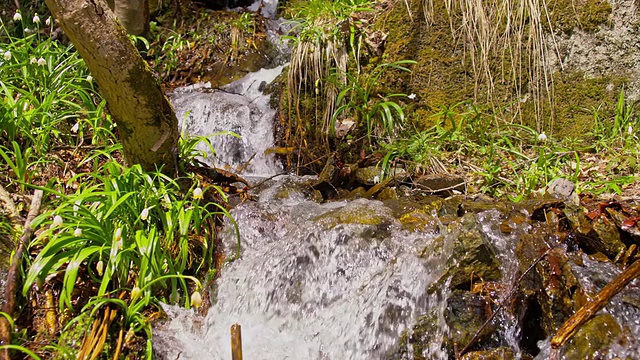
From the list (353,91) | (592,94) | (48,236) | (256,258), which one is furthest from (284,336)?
(592,94)

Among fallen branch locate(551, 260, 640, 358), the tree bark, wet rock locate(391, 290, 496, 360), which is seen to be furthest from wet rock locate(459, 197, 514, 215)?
the tree bark

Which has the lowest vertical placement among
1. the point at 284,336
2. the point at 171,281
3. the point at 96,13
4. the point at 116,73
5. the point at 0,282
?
the point at 284,336

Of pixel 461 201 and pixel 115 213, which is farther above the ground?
pixel 115 213

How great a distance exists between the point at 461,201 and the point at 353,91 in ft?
4.87

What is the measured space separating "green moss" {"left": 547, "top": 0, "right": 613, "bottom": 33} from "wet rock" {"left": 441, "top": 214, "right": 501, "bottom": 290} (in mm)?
2327

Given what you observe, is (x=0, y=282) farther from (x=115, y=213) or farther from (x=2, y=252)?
(x=115, y=213)

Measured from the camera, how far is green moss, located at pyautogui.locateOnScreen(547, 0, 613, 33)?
356 cm

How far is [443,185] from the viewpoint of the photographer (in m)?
3.36

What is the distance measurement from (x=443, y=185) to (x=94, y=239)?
2.32m

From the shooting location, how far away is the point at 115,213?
2506mm

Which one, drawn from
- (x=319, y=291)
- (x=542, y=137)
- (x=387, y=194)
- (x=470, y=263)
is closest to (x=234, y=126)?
(x=387, y=194)

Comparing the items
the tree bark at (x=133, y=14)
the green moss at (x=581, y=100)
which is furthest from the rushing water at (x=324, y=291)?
the tree bark at (x=133, y=14)

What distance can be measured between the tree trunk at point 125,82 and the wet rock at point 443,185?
1790mm

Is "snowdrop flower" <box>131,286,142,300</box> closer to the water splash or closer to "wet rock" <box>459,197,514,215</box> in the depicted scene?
the water splash
